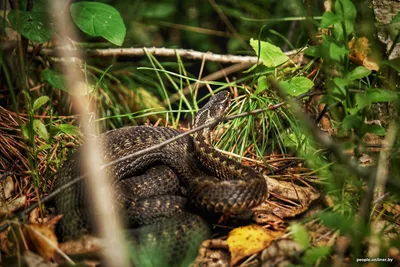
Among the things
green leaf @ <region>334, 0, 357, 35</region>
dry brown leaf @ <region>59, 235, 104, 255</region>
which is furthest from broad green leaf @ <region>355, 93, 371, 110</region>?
dry brown leaf @ <region>59, 235, 104, 255</region>

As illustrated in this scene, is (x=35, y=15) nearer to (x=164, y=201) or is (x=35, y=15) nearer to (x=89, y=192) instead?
(x=89, y=192)

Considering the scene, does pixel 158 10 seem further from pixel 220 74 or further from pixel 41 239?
pixel 41 239

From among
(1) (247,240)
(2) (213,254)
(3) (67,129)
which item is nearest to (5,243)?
(3) (67,129)

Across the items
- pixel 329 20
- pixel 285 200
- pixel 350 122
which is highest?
pixel 329 20

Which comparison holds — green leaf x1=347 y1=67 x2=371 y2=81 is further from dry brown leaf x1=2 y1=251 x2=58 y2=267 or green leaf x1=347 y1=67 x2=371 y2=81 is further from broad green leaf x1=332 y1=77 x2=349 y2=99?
dry brown leaf x1=2 y1=251 x2=58 y2=267

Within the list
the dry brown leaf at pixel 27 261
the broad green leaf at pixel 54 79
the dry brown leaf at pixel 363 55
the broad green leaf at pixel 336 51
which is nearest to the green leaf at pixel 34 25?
the broad green leaf at pixel 54 79

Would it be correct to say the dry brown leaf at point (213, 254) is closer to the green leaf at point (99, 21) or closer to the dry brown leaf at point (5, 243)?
the dry brown leaf at point (5, 243)
